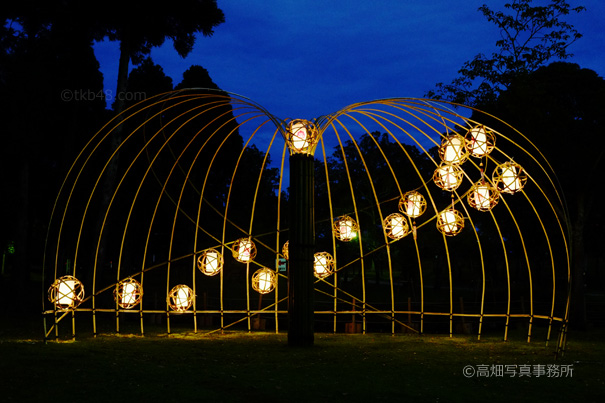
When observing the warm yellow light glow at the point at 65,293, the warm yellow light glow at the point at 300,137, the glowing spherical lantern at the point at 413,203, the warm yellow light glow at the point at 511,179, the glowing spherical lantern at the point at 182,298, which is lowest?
the glowing spherical lantern at the point at 182,298

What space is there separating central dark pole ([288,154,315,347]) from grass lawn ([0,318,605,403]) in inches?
18.3

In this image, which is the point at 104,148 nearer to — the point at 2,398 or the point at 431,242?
the point at 431,242

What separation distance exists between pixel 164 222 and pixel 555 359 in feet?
77.9

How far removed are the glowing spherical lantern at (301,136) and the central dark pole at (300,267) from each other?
62 centimetres

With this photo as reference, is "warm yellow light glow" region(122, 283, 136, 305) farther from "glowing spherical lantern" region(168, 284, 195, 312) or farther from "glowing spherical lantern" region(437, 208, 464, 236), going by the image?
"glowing spherical lantern" region(437, 208, 464, 236)

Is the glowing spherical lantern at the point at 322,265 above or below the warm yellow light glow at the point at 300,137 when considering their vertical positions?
below

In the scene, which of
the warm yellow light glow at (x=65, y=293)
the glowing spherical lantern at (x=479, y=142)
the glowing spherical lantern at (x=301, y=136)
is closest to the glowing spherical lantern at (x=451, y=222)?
the glowing spherical lantern at (x=479, y=142)

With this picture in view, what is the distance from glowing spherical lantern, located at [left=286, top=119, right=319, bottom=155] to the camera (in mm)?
12625

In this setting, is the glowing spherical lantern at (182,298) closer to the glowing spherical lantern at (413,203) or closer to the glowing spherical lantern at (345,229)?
the glowing spherical lantern at (345,229)

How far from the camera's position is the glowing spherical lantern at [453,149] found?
12.6 m

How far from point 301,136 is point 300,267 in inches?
113

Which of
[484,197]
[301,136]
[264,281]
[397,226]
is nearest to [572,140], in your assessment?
[484,197]

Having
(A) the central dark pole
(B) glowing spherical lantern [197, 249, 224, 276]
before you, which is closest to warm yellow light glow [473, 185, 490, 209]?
(A) the central dark pole

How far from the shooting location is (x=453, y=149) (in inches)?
498
